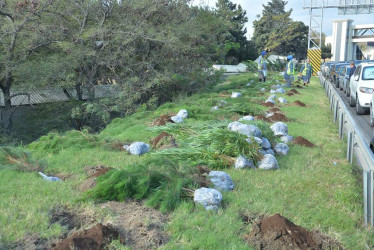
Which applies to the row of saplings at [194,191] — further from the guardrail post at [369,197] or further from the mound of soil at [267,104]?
the mound of soil at [267,104]

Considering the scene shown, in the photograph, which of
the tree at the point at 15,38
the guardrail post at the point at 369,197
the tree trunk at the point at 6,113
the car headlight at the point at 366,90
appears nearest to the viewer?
the guardrail post at the point at 369,197

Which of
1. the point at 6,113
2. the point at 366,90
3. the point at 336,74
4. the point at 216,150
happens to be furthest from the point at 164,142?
the point at 336,74

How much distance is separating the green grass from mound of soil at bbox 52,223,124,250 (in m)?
0.40

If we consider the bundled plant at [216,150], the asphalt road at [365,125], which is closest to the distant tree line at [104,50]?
the asphalt road at [365,125]

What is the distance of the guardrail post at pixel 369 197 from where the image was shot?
450 centimetres

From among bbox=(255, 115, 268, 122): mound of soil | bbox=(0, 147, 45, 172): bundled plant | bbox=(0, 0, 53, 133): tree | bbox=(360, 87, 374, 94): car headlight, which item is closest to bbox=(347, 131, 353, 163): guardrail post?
bbox=(255, 115, 268, 122): mound of soil

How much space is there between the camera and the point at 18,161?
6.59m

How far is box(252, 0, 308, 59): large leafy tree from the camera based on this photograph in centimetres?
6144

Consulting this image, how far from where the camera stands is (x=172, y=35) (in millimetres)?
18344

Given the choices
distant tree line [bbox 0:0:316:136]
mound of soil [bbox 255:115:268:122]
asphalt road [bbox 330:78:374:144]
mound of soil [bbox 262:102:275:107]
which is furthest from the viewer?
distant tree line [bbox 0:0:316:136]

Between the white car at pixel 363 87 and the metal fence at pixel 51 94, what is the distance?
1010cm

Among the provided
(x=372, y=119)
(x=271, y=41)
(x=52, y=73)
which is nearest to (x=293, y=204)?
(x=372, y=119)

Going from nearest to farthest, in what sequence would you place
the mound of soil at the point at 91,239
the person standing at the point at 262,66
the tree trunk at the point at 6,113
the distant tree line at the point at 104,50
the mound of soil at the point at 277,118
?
the mound of soil at the point at 91,239, the mound of soil at the point at 277,118, the distant tree line at the point at 104,50, the tree trunk at the point at 6,113, the person standing at the point at 262,66

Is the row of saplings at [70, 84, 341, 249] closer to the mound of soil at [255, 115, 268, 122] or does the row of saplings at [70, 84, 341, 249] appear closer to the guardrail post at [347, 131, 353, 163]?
the guardrail post at [347, 131, 353, 163]
